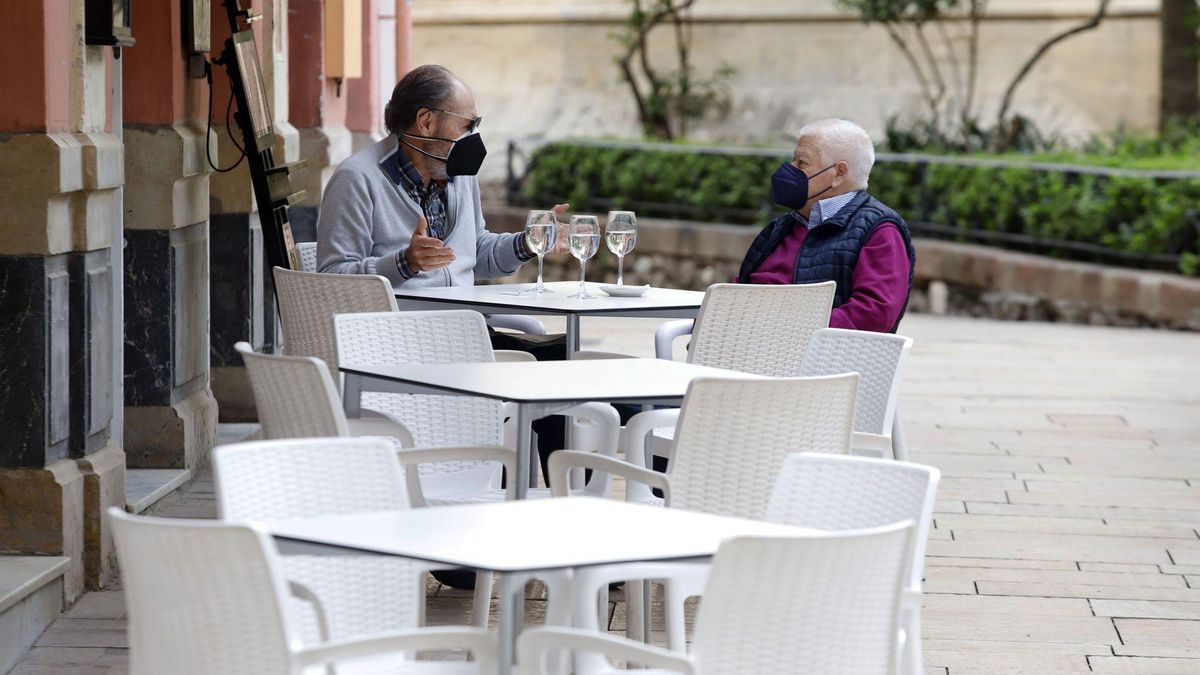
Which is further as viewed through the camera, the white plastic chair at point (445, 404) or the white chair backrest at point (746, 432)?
the white plastic chair at point (445, 404)

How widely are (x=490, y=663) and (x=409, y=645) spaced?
15 cm

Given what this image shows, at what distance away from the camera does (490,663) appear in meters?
2.67

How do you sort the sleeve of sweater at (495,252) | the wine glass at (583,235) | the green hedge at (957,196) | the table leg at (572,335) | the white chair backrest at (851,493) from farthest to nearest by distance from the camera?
the green hedge at (957,196), the sleeve of sweater at (495,252), the wine glass at (583,235), the table leg at (572,335), the white chair backrest at (851,493)

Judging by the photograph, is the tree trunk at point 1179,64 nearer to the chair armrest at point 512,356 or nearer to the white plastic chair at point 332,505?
the chair armrest at point 512,356

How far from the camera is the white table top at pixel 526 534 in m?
2.60

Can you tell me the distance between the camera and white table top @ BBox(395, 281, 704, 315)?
527cm

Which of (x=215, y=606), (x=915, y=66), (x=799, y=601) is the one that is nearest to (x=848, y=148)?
(x=799, y=601)

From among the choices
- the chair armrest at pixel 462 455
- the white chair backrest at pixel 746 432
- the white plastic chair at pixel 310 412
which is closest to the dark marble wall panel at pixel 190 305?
the white plastic chair at pixel 310 412

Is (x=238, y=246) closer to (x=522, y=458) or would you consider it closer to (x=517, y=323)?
(x=517, y=323)

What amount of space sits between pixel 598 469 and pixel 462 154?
226cm

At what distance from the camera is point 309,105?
8781 mm

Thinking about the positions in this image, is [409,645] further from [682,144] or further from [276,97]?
[682,144]

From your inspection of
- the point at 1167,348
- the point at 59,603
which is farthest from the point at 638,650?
the point at 1167,348

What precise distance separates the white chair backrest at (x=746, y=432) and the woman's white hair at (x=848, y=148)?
2030 mm
